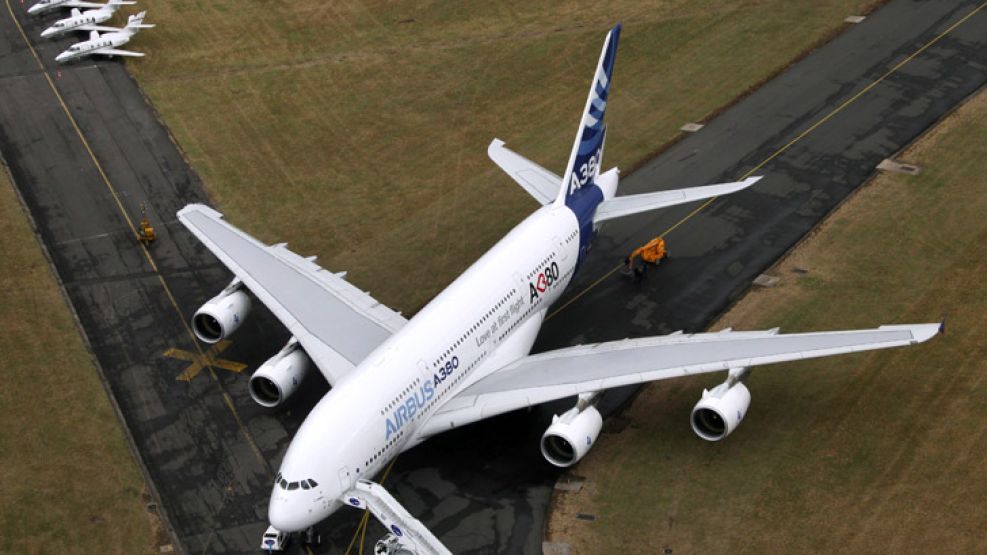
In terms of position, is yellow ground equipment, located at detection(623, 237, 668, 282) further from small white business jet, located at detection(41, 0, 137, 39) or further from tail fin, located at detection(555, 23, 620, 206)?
small white business jet, located at detection(41, 0, 137, 39)

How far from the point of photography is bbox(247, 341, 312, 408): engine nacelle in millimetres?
49719

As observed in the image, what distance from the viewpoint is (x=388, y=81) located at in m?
80.1

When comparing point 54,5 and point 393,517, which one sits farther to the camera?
point 54,5

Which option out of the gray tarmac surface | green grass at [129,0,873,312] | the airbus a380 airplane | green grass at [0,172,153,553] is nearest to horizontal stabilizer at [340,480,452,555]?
the airbus a380 airplane

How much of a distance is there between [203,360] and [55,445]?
8067mm

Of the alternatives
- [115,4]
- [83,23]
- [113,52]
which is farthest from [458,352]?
[115,4]

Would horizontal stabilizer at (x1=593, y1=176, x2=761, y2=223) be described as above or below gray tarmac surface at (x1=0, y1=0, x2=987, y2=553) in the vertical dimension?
above

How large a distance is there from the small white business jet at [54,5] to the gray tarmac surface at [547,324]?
61.5 inches

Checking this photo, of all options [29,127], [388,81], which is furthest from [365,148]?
[29,127]

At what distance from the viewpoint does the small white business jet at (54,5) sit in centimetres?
8894

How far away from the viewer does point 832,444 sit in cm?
4809

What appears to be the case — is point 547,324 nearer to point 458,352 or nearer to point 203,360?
point 458,352

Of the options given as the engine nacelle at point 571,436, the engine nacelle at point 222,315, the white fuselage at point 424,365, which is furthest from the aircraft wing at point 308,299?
the engine nacelle at point 571,436

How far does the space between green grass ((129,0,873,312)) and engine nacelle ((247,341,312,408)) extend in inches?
358
